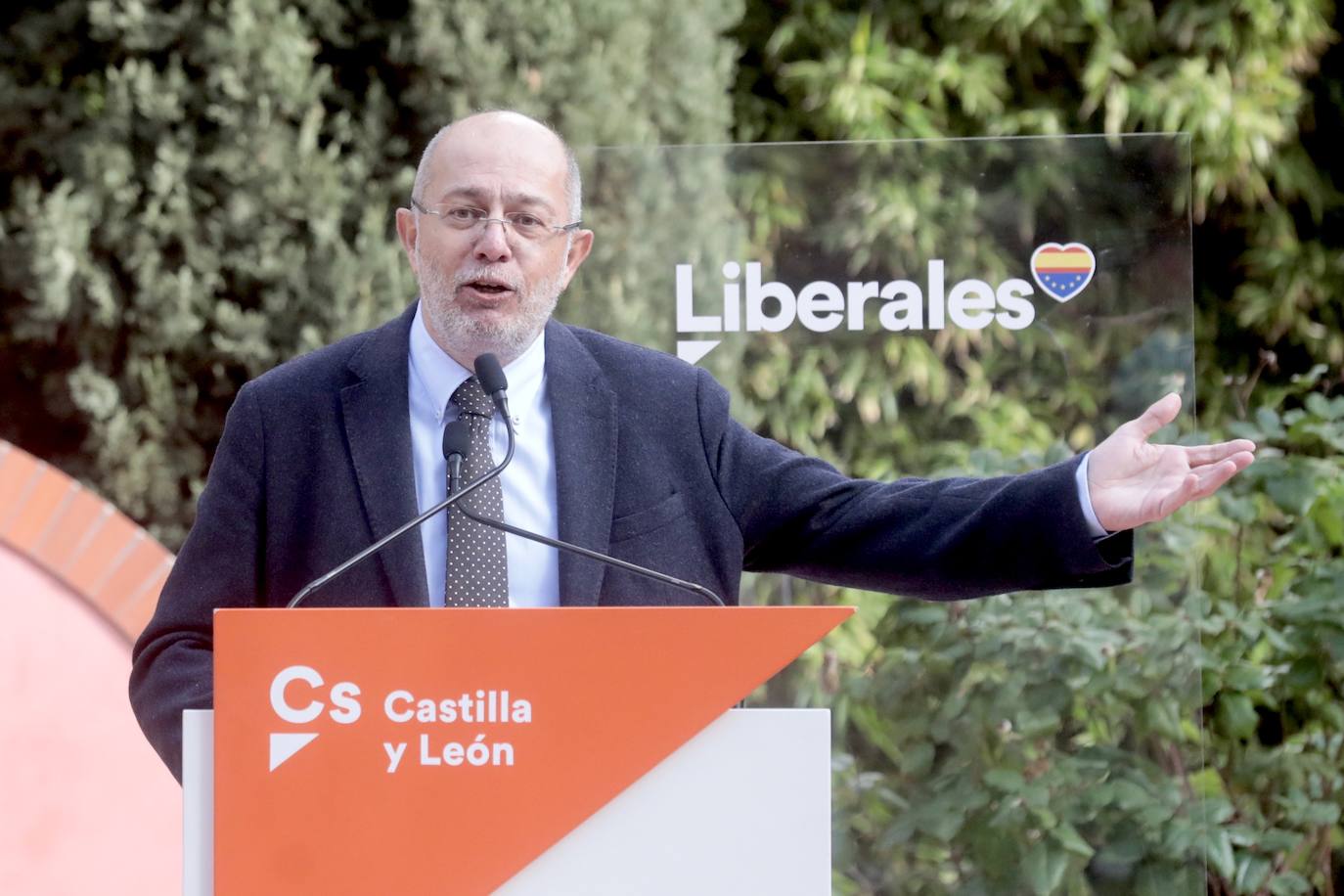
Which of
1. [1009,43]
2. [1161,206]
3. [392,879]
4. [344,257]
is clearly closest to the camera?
[392,879]

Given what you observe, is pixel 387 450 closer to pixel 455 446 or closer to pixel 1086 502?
pixel 455 446

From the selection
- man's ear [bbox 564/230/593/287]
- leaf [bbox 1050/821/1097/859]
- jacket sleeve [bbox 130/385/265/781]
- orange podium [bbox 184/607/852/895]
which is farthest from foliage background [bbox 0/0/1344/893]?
orange podium [bbox 184/607/852/895]

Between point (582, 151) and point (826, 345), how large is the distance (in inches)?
23.8

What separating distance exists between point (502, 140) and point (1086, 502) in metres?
0.88

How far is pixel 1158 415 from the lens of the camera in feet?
6.37

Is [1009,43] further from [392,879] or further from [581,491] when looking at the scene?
[392,879]

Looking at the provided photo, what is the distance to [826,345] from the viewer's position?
3.30 m

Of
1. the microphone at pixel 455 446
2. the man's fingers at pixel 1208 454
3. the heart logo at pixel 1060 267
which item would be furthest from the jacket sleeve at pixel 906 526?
the heart logo at pixel 1060 267

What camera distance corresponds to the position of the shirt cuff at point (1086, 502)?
209 centimetres

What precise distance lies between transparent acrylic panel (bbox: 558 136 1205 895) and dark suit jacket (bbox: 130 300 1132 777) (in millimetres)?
840

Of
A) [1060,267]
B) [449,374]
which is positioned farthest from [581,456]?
[1060,267]

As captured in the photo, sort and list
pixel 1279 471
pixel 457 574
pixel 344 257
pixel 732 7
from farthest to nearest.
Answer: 1. pixel 732 7
2. pixel 344 257
3. pixel 1279 471
4. pixel 457 574

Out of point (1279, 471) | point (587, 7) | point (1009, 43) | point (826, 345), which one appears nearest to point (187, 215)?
point (587, 7)

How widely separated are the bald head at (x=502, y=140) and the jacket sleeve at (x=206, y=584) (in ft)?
1.28
